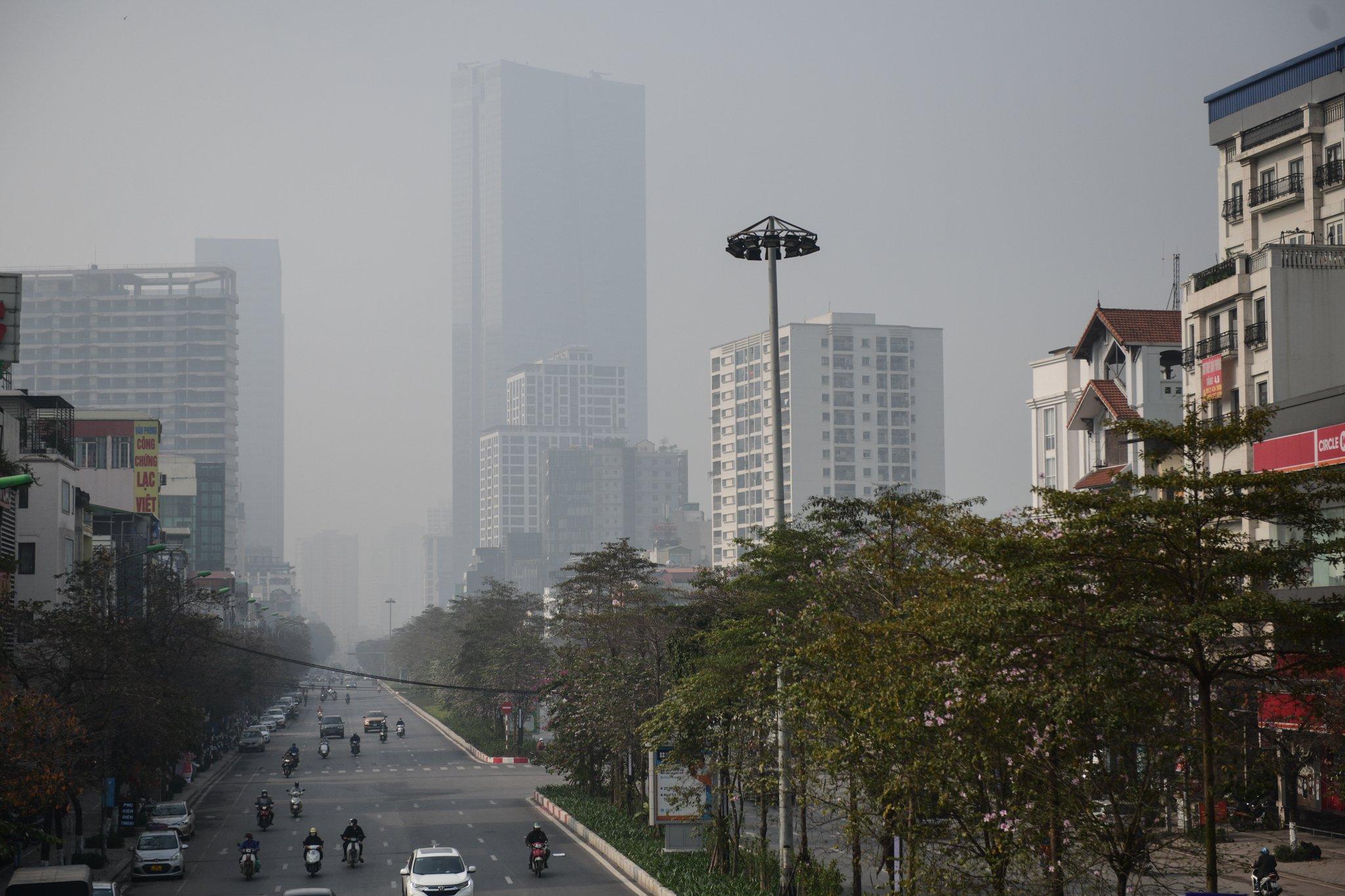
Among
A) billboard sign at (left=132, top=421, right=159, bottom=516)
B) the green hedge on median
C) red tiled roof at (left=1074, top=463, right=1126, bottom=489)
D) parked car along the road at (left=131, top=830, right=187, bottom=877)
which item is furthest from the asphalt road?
billboard sign at (left=132, top=421, right=159, bottom=516)

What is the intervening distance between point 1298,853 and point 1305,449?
10.5 m

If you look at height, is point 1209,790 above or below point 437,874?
above

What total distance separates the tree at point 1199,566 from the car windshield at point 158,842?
2968cm

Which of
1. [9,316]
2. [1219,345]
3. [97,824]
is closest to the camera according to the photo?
[1219,345]

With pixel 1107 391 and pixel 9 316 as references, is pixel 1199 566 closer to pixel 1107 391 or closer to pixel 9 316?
pixel 1107 391

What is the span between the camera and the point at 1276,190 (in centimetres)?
5059

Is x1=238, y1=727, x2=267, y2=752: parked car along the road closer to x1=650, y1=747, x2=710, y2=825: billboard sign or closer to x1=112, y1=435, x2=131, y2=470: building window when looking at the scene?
x1=112, y1=435, x2=131, y2=470: building window

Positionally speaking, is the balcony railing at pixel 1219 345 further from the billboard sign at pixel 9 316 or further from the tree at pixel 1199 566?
the billboard sign at pixel 9 316

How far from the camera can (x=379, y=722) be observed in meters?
99.4

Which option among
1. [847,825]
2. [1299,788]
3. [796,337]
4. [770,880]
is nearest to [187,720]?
[770,880]

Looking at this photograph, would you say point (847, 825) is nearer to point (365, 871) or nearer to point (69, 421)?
point (365, 871)

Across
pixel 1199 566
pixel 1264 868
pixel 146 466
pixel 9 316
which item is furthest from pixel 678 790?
pixel 146 466

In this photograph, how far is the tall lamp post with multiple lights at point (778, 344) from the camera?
26875 mm

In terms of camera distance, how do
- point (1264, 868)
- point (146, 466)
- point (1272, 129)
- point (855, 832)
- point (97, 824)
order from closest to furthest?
point (855, 832) < point (1264, 868) < point (1272, 129) < point (97, 824) < point (146, 466)
